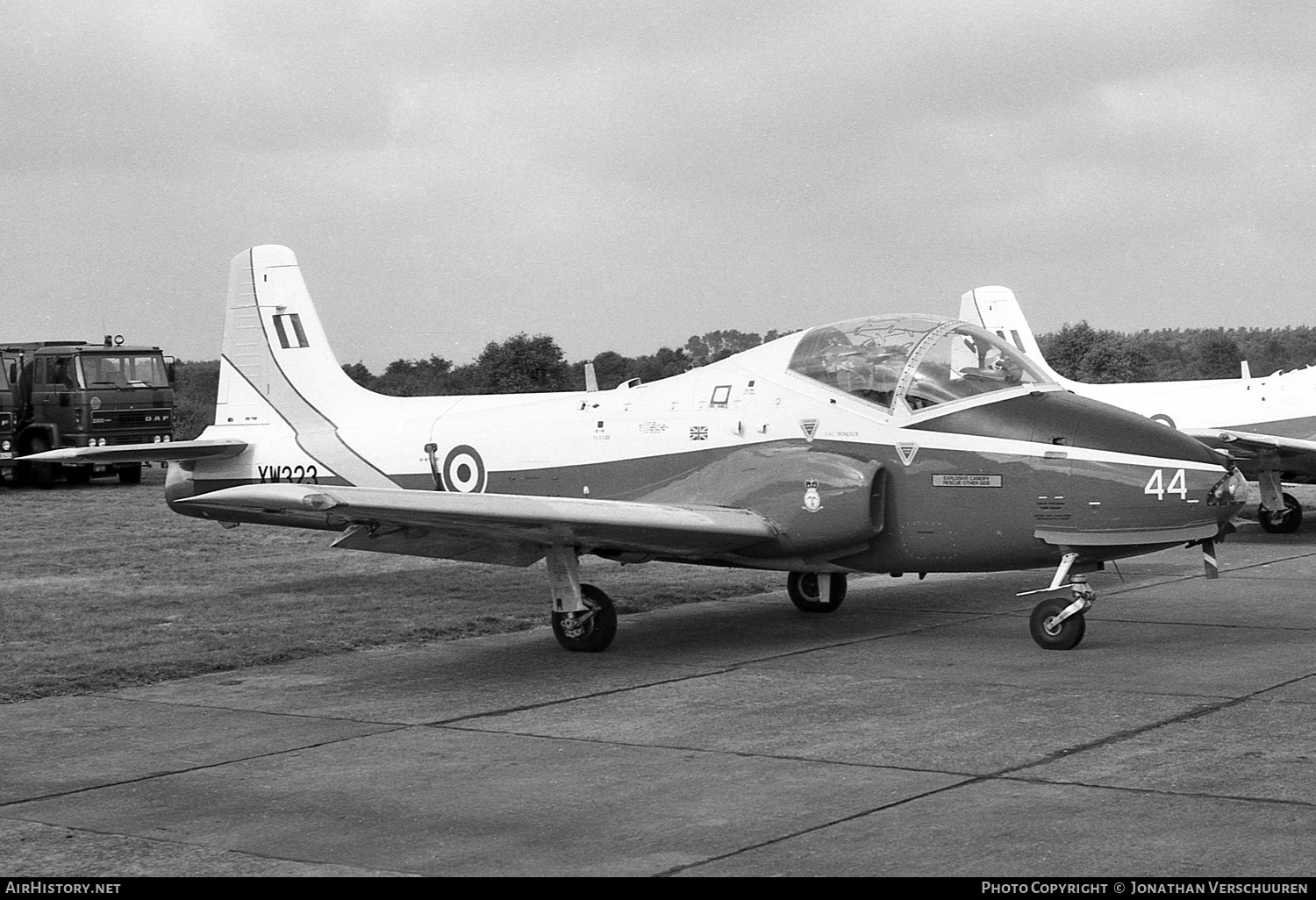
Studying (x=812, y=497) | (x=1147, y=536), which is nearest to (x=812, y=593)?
(x=812, y=497)

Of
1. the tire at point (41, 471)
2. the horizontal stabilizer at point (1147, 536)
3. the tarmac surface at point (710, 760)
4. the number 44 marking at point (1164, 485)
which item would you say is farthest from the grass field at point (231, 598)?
the tire at point (41, 471)

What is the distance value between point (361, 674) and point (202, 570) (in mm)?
6566

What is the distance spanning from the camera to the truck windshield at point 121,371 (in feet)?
100

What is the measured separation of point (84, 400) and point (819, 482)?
941 inches

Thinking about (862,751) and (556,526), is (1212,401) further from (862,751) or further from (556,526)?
(862,751)

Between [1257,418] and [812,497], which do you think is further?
[1257,418]

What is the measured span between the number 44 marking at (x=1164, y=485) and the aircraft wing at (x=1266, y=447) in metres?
9.48

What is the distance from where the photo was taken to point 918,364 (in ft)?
33.8

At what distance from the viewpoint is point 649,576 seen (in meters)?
14.9

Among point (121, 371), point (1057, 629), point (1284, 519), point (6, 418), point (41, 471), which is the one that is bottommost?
point (1284, 519)

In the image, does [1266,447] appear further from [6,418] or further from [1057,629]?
[6,418]

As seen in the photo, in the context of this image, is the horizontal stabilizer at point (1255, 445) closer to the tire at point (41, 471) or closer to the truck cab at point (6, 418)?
the truck cab at point (6, 418)

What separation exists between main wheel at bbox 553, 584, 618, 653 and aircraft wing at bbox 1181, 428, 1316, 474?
10.8m
